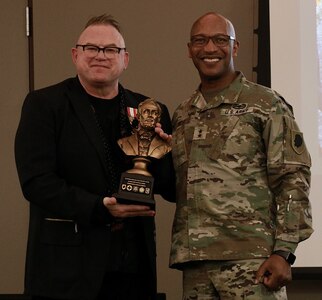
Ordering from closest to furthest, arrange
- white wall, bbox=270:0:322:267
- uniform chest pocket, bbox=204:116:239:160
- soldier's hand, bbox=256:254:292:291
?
soldier's hand, bbox=256:254:292:291 < uniform chest pocket, bbox=204:116:239:160 < white wall, bbox=270:0:322:267

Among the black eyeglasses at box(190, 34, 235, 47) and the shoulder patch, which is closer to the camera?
the shoulder patch

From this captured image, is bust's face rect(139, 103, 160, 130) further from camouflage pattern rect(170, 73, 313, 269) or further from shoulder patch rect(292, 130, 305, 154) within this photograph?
shoulder patch rect(292, 130, 305, 154)

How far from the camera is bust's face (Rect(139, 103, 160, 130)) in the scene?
224 cm

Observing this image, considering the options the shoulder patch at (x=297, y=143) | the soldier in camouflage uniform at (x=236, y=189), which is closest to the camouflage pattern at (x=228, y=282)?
Answer: the soldier in camouflage uniform at (x=236, y=189)

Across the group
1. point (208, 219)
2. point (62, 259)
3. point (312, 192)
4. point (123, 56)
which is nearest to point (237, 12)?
point (312, 192)

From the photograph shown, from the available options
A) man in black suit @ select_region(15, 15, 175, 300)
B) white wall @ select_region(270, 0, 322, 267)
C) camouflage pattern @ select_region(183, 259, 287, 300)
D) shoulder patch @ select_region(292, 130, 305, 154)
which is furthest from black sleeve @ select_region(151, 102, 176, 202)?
white wall @ select_region(270, 0, 322, 267)

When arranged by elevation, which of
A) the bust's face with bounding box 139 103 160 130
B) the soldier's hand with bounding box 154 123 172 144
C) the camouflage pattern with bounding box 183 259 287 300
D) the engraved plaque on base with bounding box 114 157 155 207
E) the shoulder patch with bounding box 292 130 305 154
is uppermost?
the bust's face with bounding box 139 103 160 130

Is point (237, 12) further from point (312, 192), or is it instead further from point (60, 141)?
point (60, 141)

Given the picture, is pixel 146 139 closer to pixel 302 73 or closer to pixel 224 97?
pixel 224 97

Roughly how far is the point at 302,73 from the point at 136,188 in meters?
1.46

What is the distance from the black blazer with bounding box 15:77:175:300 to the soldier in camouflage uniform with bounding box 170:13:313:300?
20cm

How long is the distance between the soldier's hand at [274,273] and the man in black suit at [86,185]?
1.23ft

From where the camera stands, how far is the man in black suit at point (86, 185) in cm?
212

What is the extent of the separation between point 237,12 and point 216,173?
1.48 meters
